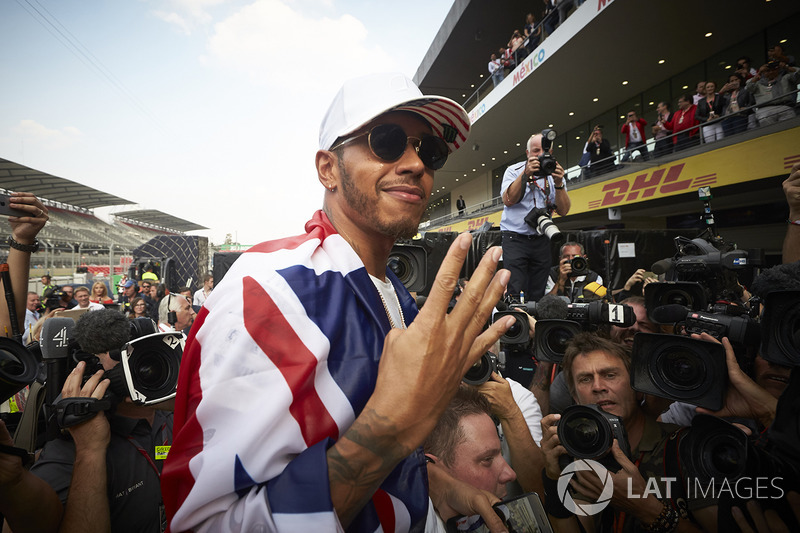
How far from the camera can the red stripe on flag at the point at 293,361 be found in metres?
0.79

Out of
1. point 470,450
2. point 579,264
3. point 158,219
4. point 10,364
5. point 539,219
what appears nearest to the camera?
point 10,364

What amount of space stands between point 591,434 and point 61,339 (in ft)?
8.89

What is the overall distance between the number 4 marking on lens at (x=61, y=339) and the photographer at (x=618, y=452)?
2.52 metres

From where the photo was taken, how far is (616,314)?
8.78 feet

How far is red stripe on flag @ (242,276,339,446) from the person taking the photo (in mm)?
788

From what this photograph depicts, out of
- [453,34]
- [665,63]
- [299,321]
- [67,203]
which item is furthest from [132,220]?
[299,321]

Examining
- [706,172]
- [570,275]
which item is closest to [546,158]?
[570,275]

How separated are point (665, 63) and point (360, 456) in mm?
16668

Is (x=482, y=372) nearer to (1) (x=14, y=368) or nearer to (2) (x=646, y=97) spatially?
(1) (x=14, y=368)

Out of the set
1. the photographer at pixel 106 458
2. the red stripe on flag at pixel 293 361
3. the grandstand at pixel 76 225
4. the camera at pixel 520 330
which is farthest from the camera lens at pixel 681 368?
the grandstand at pixel 76 225

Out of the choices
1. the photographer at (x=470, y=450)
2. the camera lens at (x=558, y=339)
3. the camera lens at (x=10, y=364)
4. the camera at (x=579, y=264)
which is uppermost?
the camera lens at (x=10, y=364)

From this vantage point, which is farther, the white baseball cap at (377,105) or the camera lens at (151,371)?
the camera lens at (151,371)

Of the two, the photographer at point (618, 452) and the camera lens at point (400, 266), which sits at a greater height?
the camera lens at point (400, 266)

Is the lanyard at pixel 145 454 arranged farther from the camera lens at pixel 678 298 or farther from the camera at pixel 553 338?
the camera lens at pixel 678 298
